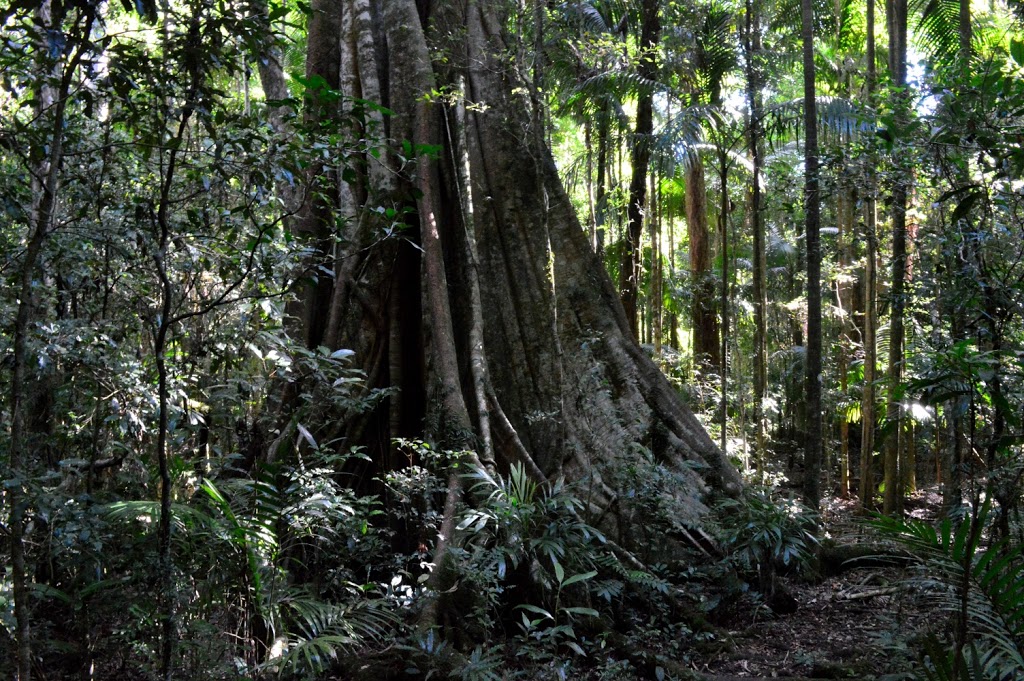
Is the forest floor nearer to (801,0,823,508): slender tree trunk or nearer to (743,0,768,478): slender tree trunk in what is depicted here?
(801,0,823,508): slender tree trunk

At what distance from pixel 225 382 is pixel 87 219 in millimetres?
1297

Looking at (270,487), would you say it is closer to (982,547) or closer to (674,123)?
(982,547)

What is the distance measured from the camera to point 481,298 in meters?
6.96

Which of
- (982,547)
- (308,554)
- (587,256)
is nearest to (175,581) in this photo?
(308,554)

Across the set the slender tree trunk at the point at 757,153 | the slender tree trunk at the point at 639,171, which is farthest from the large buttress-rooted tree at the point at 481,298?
the slender tree trunk at the point at 757,153

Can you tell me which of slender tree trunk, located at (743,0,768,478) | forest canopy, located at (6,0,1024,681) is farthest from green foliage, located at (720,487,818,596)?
slender tree trunk, located at (743,0,768,478)

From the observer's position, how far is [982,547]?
5.57 meters

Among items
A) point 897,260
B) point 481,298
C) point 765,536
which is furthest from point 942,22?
point 765,536

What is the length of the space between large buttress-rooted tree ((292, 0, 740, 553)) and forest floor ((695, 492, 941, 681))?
1.05 metres

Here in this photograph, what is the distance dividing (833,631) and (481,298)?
3882mm

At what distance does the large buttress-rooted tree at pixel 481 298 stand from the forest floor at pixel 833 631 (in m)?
1.05

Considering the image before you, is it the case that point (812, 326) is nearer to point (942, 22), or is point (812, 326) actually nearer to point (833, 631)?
point (833, 631)

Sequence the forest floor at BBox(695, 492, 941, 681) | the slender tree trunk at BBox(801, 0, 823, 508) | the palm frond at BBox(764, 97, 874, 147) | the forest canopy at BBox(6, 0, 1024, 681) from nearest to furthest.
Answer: the forest canopy at BBox(6, 0, 1024, 681)
the forest floor at BBox(695, 492, 941, 681)
the slender tree trunk at BBox(801, 0, 823, 508)
the palm frond at BBox(764, 97, 874, 147)

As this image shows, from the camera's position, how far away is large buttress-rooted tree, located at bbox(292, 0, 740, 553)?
6320 millimetres
